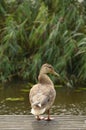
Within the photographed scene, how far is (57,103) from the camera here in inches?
495

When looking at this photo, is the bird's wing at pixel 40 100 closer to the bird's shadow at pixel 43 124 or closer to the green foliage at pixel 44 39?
the bird's shadow at pixel 43 124

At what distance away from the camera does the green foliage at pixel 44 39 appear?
48.4ft

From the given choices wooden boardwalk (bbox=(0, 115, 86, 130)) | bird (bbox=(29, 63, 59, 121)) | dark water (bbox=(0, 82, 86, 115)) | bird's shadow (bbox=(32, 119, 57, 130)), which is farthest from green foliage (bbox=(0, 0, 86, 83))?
bird's shadow (bbox=(32, 119, 57, 130))

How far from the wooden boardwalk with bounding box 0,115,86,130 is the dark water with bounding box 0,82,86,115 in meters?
3.26

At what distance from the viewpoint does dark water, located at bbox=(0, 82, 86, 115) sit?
11727 millimetres

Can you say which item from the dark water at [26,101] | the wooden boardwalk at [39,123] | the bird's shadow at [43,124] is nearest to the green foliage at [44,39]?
the dark water at [26,101]

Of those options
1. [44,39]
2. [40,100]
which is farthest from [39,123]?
[44,39]

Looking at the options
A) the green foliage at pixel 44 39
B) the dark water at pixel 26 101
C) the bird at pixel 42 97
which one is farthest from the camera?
the green foliage at pixel 44 39

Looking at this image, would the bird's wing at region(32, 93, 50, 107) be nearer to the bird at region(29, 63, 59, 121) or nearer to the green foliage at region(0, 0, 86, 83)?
the bird at region(29, 63, 59, 121)

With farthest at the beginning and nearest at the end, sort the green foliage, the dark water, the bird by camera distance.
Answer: the green foliage < the dark water < the bird

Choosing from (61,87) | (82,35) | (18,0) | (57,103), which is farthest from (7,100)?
(18,0)

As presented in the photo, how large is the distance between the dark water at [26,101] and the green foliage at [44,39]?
509 mm

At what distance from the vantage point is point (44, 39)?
15.4 meters

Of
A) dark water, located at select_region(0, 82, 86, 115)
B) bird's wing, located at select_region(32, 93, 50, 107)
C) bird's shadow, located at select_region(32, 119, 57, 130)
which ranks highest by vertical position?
bird's wing, located at select_region(32, 93, 50, 107)
